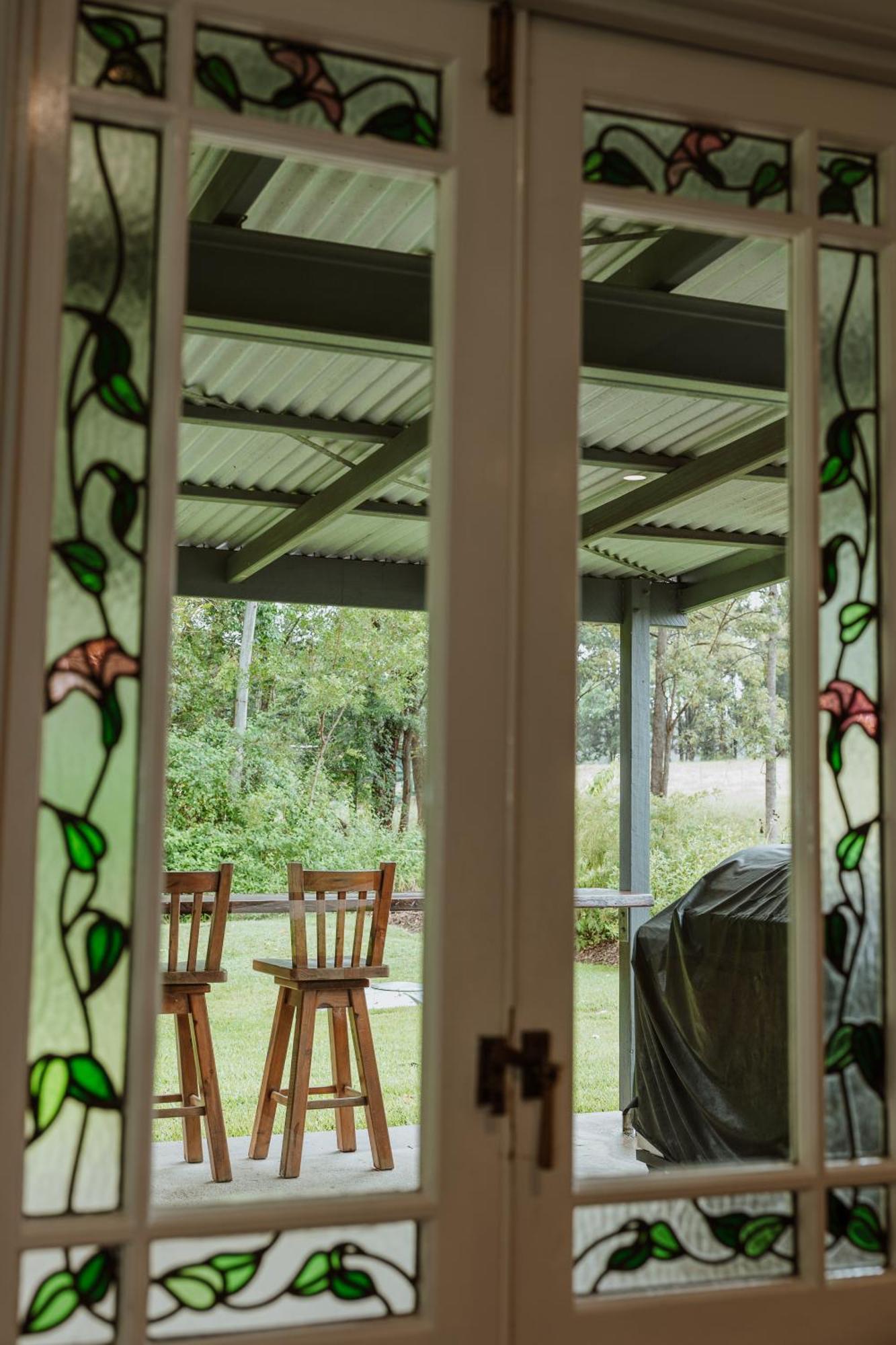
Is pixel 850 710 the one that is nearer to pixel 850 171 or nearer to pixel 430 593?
pixel 430 593

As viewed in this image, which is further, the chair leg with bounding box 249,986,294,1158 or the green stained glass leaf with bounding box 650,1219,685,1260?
the chair leg with bounding box 249,986,294,1158

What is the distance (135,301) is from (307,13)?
1.56ft

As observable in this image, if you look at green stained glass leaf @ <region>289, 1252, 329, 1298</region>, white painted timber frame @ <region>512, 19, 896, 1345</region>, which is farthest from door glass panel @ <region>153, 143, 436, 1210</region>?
white painted timber frame @ <region>512, 19, 896, 1345</region>

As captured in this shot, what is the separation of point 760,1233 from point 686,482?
4219 mm

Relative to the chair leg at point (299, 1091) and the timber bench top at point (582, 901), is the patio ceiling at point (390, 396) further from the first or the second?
the chair leg at point (299, 1091)

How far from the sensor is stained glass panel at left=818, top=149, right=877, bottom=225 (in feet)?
6.85

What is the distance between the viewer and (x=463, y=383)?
6.06ft

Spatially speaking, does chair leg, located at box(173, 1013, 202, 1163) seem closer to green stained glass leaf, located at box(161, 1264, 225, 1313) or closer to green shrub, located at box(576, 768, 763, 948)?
green stained glass leaf, located at box(161, 1264, 225, 1313)

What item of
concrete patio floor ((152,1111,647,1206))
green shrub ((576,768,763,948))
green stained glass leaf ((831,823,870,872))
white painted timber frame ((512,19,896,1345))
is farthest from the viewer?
green shrub ((576,768,763,948))

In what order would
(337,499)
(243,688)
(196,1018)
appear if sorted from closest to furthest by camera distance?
(196,1018) < (337,499) < (243,688)

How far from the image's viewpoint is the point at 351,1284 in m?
1.72

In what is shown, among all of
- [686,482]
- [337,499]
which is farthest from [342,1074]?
[686,482]

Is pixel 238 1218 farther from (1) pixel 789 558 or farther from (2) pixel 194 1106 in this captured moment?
(2) pixel 194 1106

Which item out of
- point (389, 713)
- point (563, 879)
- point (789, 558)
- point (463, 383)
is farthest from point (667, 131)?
Result: point (389, 713)
